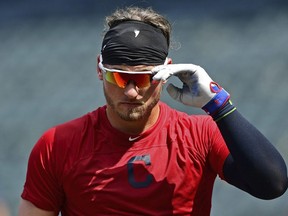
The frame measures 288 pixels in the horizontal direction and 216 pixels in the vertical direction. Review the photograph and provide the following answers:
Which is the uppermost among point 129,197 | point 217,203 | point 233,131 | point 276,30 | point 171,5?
point 171,5

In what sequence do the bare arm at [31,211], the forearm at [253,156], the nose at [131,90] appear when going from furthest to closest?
the bare arm at [31,211] < the nose at [131,90] < the forearm at [253,156]

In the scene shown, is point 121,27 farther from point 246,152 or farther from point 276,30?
point 276,30

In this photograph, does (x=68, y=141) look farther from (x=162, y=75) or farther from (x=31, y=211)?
(x=162, y=75)

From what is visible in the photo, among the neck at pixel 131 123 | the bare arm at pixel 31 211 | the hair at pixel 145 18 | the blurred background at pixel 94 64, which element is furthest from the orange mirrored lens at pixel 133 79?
the blurred background at pixel 94 64

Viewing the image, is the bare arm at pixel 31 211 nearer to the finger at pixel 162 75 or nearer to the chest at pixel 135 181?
the chest at pixel 135 181

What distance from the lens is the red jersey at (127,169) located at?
245 cm

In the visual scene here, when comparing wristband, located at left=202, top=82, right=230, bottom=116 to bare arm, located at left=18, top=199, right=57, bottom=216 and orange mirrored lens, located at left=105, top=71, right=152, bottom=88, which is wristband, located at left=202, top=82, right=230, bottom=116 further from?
bare arm, located at left=18, top=199, right=57, bottom=216

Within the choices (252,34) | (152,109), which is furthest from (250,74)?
(152,109)

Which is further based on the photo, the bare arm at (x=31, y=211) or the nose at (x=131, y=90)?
the bare arm at (x=31, y=211)

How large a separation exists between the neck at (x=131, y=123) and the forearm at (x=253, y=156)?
31 centimetres

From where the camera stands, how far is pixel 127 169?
97.5 inches

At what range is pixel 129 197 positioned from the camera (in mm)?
2439

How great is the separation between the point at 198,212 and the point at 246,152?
31cm

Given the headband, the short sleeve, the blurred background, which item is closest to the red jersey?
the short sleeve
